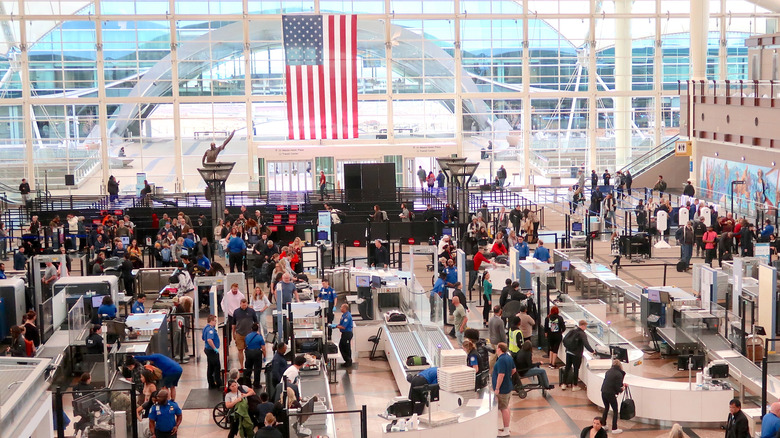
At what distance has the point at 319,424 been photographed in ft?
43.0

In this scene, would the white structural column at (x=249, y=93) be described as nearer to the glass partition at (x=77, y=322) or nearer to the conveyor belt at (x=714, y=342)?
the glass partition at (x=77, y=322)

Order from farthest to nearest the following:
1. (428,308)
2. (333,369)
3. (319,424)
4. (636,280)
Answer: (636,280) → (428,308) → (333,369) → (319,424)

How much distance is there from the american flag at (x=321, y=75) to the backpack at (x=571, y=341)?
26892 mm

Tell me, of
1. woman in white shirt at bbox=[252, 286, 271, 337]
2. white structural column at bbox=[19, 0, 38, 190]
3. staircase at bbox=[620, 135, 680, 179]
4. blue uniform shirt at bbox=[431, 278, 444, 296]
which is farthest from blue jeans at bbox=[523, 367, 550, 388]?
white structural column at bbox=[19, 0, 38, 190]

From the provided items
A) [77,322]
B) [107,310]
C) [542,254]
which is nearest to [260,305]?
[107,310]

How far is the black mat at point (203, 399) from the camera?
630 inches

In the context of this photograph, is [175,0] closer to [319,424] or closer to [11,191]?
[11,191]

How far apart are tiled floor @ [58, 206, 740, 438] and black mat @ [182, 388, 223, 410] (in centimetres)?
18

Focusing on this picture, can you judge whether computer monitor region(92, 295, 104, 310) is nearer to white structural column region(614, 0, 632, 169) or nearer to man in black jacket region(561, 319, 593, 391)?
man in black jacket region(561, 319, 593, 391)

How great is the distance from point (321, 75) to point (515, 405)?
1105 inches

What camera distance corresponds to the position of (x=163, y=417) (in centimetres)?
1309

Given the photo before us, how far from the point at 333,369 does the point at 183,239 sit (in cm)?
988

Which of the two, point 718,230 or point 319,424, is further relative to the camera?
point 718,230

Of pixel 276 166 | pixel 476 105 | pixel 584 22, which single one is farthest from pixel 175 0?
pixel 584 22
